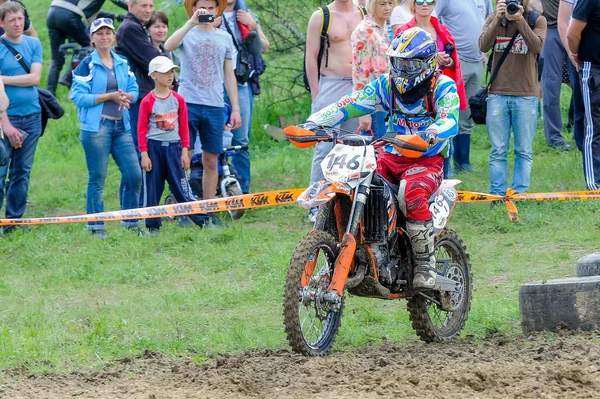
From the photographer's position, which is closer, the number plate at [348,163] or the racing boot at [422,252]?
the number plate at [348,163]

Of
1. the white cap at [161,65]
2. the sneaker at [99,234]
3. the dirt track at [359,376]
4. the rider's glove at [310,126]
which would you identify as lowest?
the dirt track at [359,376]

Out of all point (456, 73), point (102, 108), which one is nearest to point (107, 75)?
point (102, 108)

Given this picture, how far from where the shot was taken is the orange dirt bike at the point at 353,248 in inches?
249

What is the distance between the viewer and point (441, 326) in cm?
754

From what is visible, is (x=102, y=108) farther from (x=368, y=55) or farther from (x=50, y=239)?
(x=368, y=55)

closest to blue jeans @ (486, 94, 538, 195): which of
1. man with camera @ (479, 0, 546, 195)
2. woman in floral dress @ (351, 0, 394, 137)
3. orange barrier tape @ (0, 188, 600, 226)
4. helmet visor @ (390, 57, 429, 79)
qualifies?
man with camera @ (479, 0, 546, 195)

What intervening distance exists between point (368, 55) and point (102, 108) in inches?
112

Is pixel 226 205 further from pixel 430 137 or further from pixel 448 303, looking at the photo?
pixel 430 137

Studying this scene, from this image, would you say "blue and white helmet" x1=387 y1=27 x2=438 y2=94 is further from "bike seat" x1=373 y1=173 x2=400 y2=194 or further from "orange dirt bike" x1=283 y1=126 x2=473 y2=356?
"bike seat" x1=373 y1=173 x2=400 y2=194

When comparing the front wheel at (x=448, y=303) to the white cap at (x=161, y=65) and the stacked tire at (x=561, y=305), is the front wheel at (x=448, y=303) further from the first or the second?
the white cap at (x=161, y=65)

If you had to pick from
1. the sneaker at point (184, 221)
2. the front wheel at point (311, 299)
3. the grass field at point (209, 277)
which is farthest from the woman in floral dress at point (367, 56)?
the front wheel at point (311, 299)

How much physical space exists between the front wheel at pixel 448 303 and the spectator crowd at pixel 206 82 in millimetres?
2959

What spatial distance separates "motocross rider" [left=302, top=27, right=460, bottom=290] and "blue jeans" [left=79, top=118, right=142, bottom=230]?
4466 mm

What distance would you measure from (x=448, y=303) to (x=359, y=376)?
5.54ft
